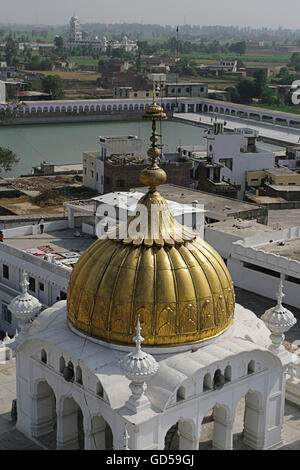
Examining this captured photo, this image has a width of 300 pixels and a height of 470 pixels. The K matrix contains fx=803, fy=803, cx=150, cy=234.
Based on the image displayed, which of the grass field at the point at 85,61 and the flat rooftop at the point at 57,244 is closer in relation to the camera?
the flat rooftop at the point at 57,244

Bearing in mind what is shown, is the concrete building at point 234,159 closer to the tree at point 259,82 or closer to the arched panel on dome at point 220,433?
the arched panel on dome at point 220,433

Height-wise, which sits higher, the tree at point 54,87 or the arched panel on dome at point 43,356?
the arched panel on dome at point 43,356

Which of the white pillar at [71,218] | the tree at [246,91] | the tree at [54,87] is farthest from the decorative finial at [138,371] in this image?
the tree at [246,91]

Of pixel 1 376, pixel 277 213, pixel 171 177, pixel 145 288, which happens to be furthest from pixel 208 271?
pixel 171 177

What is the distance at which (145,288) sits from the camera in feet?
42.6

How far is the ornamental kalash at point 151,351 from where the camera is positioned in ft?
41.1

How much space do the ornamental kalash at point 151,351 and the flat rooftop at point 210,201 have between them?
15.3 meters

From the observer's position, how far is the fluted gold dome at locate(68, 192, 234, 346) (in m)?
13.0

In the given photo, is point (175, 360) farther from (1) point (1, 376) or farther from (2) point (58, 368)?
(1) point (1, 376)

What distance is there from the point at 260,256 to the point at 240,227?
413 centimetres

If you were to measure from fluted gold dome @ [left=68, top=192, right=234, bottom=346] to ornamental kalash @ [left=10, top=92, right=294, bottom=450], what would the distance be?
0.02m

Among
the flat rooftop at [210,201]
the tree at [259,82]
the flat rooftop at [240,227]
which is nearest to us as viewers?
the flat rooftop at [240,227]

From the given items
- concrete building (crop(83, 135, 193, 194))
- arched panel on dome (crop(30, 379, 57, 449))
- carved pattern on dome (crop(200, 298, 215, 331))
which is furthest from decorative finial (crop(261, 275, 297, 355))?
concrete building (crop(83, 135, 193, 194))
